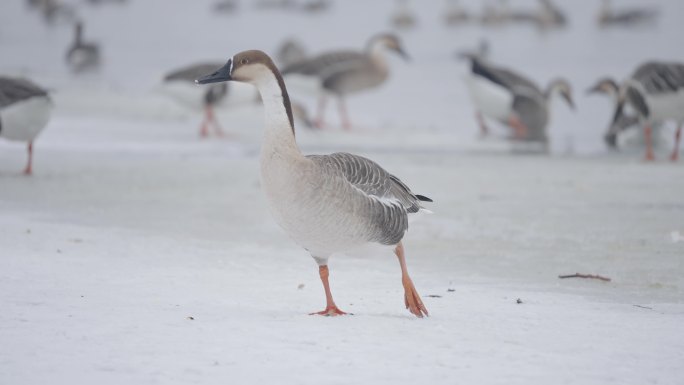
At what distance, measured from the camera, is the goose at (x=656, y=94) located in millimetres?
13031

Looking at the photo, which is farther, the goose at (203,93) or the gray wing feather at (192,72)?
the gray wing feather at (192,72)

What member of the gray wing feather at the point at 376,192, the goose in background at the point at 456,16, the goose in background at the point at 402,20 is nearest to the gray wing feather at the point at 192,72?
the gray wing feather at the point at 376,192

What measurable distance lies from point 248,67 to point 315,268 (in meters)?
2.00

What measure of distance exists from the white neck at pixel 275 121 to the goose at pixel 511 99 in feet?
35.2

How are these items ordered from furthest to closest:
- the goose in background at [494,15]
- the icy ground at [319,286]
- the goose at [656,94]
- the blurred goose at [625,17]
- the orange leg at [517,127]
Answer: the goose in background at [494,15] → the blurred goose at [625,17] → the orange leg at [517,127] → the goose at [656,94] → the icy ground at [319,286]

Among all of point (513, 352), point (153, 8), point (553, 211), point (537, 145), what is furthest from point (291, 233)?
point (153, 8)

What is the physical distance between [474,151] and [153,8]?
1497 inches

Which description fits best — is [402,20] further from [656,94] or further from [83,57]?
[656,94]

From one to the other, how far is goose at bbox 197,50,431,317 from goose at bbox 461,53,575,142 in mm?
10527

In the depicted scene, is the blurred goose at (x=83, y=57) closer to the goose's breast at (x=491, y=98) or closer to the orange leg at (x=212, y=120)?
the orange leg at (x=212, y=120)

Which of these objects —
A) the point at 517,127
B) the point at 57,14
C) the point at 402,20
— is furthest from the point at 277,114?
the point at 57,14

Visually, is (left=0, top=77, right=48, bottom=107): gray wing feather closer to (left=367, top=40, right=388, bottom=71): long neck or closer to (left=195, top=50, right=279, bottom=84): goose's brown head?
(left=195, top=50, right=279, bottom=84): goose's brown head

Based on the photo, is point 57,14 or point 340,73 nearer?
A: point 340,73

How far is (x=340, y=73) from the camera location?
1741 cm
